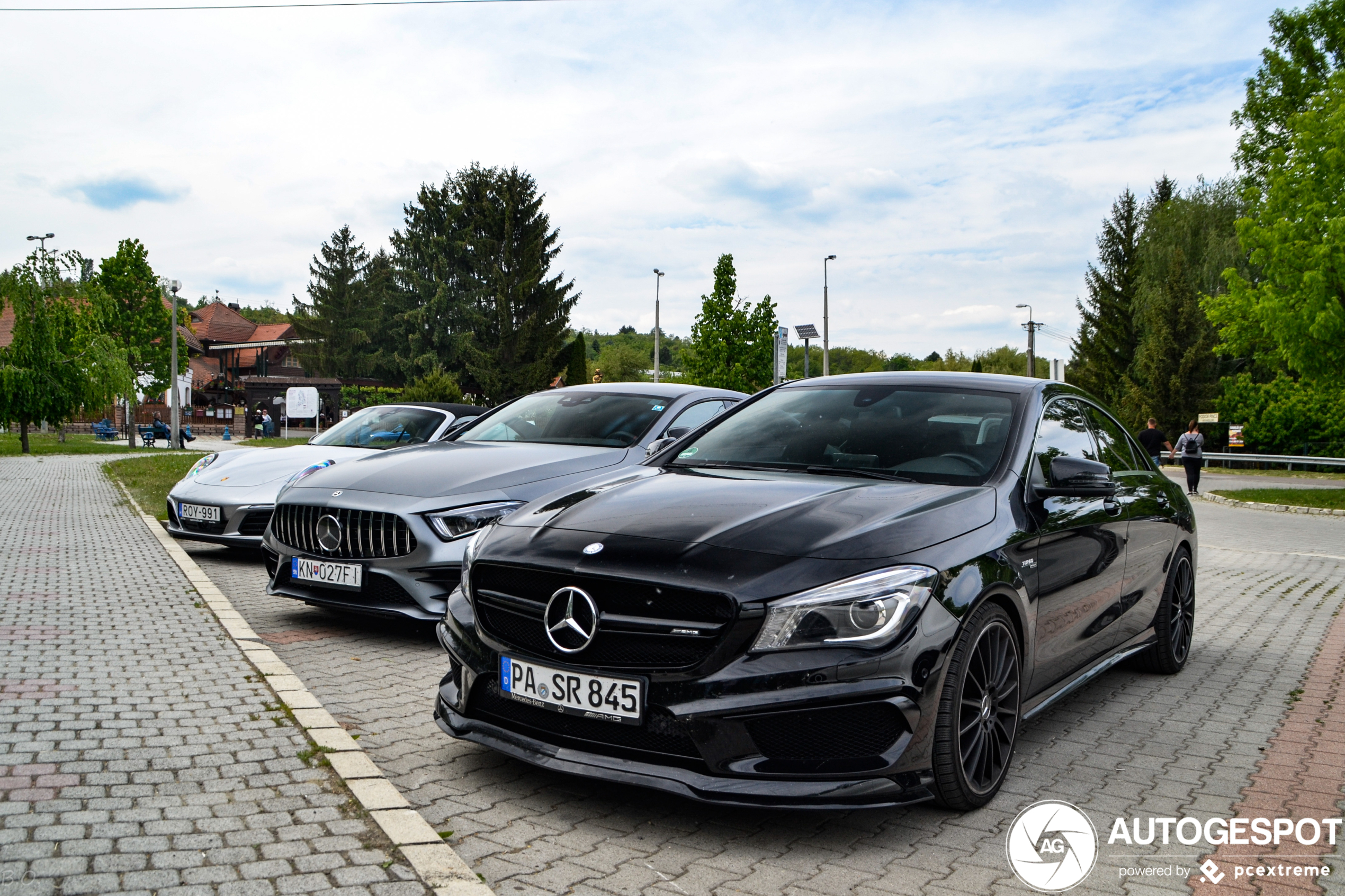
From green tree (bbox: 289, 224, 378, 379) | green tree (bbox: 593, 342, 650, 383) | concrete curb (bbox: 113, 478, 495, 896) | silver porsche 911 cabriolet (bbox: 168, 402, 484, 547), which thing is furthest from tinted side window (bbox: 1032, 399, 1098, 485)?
green tree (bbox: 593, 342, 650, 383)

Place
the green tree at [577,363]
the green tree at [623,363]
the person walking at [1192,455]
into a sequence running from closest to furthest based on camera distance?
the person walking at [1192,455] < the green tree at [577,363] < the green tree at [623,363]

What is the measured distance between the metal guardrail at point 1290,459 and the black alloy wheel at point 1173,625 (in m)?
26.7

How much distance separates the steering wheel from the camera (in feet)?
13.9

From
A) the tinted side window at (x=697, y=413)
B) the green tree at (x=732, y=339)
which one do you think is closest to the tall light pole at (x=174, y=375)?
the green tree at (x=732, y=339)

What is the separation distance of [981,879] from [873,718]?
57 centimetres

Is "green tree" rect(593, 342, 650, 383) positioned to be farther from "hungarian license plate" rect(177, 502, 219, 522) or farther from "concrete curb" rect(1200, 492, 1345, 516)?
"hungarian license plate" rect(177, 502, 219, 522)

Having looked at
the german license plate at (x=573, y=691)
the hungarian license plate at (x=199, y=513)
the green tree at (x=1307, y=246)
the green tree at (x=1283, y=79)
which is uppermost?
the green tree at (x=1283, y=79)

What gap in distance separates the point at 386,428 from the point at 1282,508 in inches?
671

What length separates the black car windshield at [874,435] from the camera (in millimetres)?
4336

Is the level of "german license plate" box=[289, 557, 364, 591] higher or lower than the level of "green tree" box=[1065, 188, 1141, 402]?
lower

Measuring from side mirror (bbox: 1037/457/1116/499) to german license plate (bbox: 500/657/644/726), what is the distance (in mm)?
1950

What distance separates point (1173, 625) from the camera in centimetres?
596

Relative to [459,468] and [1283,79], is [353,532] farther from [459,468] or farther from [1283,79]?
[1283,79]

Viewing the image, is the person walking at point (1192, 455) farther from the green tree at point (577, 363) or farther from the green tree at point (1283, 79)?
the green tree at point (577, 363)
